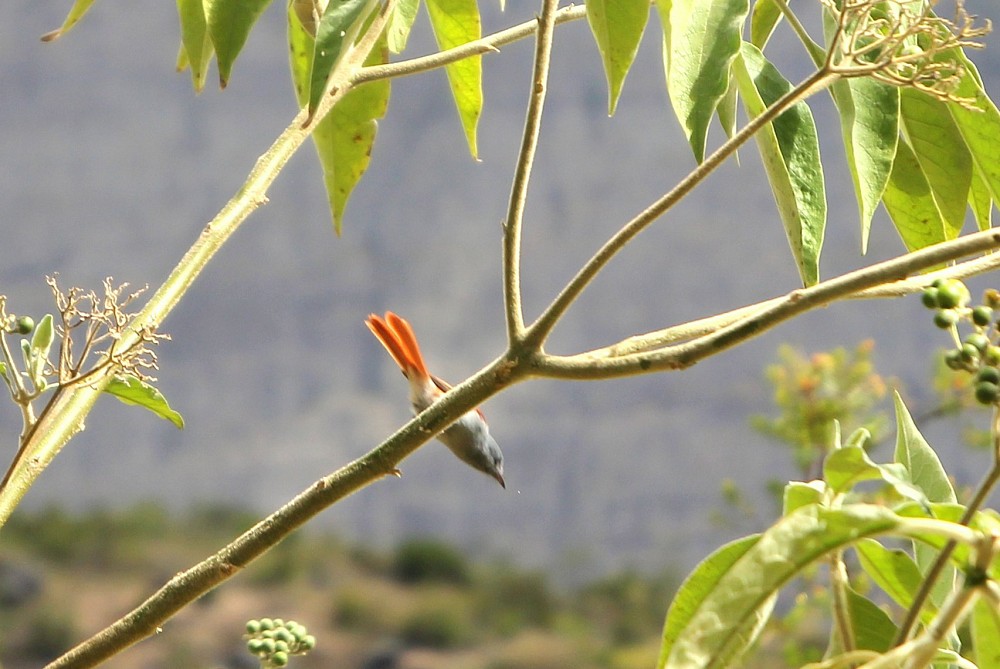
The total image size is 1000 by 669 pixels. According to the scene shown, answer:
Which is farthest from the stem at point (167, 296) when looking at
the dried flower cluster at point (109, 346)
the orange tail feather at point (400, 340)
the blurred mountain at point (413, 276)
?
the blurred mountain at point (413, 276)

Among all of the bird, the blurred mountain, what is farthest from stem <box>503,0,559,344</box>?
the blurred mountain

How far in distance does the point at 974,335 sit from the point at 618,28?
26 cm

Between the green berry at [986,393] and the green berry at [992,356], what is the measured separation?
0.02 metres

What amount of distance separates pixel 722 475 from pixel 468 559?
82.6 inches

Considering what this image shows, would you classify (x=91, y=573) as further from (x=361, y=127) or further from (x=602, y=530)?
(x=361, y=127)

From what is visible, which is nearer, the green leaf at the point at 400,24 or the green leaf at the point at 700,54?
the green leaf at the point at 700,54

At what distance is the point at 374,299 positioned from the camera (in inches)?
360

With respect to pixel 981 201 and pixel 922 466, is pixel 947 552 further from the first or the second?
pixel 981 201

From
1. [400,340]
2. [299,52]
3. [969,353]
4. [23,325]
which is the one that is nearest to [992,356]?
[969,353]

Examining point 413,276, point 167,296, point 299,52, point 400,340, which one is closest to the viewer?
point 167,296

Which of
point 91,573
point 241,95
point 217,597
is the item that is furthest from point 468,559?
point 241,95

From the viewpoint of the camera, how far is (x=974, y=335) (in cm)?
42

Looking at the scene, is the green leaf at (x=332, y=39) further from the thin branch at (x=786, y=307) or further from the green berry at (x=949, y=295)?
the green berry at (x=949, y=295)

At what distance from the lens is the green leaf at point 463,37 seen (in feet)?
2.43
